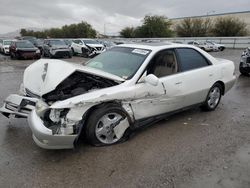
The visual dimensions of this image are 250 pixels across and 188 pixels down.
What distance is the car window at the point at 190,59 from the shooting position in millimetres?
4625

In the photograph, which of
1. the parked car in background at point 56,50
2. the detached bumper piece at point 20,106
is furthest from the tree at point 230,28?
the detached bumper piece at point 20,106

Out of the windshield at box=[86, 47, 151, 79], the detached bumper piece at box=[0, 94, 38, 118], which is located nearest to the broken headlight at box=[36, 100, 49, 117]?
the detached bumper piece at box=[0, 94, 38, 118]

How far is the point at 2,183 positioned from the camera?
2.78 metres

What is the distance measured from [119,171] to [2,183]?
4.50 ft

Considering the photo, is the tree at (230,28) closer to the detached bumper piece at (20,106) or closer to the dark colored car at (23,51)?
the dark colored car at (23,51)

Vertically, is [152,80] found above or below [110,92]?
above

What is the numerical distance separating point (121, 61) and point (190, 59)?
1.44 metres

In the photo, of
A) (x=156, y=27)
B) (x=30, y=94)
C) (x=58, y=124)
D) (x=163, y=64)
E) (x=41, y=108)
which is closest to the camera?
(x=58, y=124)

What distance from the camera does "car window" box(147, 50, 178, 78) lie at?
4.17m

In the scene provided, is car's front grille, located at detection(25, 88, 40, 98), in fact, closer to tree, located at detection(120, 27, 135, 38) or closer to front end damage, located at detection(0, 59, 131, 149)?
front end damage, located at detection(0, 59, 131, 149)

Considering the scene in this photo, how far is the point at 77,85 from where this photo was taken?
4055 mm

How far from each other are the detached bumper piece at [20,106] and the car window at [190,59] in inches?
107

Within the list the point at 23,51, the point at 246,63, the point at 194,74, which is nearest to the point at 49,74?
the point at 194,74

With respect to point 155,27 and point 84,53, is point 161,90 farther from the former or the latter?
point 155,27
